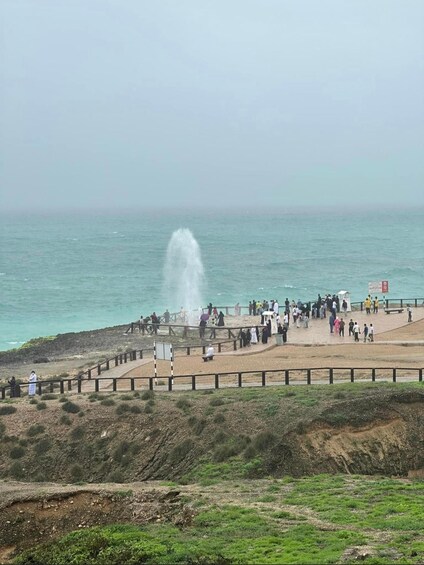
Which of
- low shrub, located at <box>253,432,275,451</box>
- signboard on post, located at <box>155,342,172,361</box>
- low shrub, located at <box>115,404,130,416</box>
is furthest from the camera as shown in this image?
signboard on post, located at <box>155,342,172,361</box>

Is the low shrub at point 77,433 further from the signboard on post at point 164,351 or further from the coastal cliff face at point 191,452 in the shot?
the signboard on post at point 164,351

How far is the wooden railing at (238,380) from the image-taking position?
3224cm

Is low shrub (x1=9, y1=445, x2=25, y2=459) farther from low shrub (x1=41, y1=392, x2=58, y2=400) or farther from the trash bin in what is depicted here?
the trash bin

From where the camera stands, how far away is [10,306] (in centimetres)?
9756

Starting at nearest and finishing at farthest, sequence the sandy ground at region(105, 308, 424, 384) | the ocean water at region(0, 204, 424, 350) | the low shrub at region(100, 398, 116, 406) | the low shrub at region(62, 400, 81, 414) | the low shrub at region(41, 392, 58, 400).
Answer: the low shrub at region(62, 400, 81, 414)
the low shrub at region(100, 398, 116, 406)
the low shrub at region(41, 392, 58, 400)
the sandy ground at region(105, 308, 424, 384)
the ocean water at region(0, 204, 424, 350)

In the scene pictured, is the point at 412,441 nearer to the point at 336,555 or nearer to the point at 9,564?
the point at 336,555

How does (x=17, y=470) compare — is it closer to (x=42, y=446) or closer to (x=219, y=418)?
(x=42, y=446)

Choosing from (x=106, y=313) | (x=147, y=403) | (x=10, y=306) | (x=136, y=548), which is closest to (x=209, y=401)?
(x=147, y=403)

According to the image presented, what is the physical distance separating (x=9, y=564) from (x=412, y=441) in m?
12.9

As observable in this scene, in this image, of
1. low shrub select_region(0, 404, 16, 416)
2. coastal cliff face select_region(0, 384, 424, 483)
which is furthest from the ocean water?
coastal cliff face select_region(0, 384, 424, 483)

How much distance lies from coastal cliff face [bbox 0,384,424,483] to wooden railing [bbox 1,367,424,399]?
228 cm

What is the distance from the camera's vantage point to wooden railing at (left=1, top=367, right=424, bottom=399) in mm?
32237

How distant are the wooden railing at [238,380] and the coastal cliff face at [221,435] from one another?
7.47 feet

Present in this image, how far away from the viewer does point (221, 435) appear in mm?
26094
